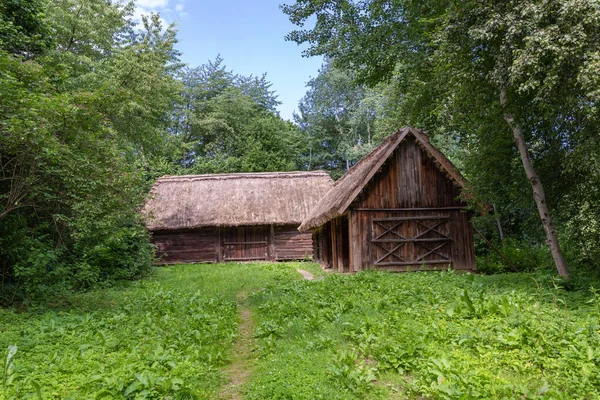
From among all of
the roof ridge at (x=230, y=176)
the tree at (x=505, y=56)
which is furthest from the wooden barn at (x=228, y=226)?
the tree at (x=505, y=56)

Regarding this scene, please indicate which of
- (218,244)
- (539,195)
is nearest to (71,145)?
(539,195)

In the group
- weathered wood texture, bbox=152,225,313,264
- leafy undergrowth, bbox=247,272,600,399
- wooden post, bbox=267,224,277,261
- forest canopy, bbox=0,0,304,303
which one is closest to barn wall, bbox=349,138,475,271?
leafy undergrowth, bbox=247,272,600,399

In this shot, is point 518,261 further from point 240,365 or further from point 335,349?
point 240,365

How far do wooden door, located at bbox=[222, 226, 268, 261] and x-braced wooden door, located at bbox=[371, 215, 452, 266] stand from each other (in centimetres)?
1090

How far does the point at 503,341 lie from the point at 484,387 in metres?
1.07

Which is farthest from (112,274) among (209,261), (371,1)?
(371,1)

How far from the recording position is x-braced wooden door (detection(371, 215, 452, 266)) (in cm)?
1481

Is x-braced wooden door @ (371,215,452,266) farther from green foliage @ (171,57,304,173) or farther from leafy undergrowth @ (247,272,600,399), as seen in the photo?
green foliage @ (171,57,304,173)

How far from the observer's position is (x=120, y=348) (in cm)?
577

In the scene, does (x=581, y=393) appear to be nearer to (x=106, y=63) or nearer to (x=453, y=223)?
(x=453, y=223)

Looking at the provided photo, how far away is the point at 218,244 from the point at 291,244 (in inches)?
176

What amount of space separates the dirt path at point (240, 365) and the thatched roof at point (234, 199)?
15562 mm

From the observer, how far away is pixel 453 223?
15.2 metres

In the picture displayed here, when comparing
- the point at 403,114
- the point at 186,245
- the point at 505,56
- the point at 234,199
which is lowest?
the point at 186,245
